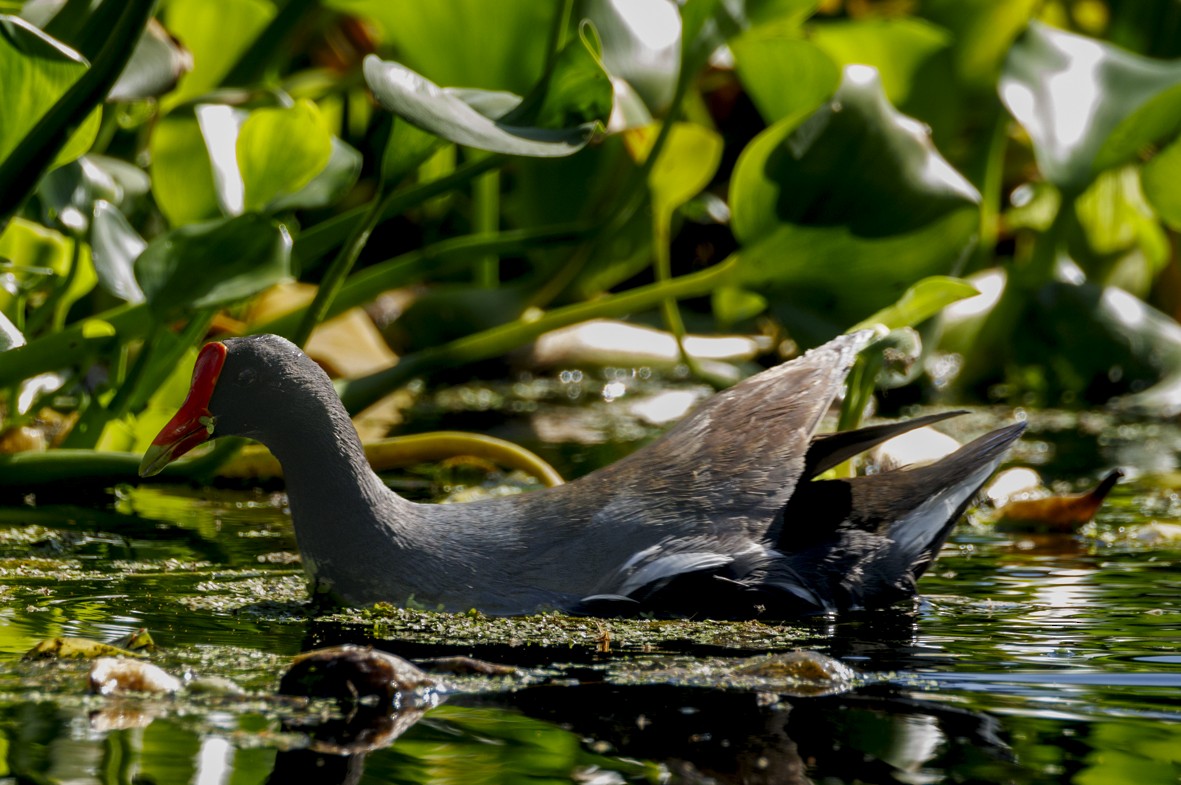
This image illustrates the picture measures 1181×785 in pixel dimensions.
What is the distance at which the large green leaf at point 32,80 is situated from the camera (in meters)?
3.10

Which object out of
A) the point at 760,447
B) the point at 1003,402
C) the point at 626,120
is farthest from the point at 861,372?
the point at 1003,402

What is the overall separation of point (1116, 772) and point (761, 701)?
1.51 feet

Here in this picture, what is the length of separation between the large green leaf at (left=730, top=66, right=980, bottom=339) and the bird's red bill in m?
1.50

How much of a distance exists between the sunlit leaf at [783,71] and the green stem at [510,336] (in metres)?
0.49

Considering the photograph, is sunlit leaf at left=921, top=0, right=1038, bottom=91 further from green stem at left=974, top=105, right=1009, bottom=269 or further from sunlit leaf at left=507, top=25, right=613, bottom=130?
sunlit leaf at left=507, top=25, right=613, bottom=130

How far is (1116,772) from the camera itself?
1.98 meters

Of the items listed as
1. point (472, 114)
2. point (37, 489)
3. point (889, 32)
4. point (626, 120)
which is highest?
point (889, 32)

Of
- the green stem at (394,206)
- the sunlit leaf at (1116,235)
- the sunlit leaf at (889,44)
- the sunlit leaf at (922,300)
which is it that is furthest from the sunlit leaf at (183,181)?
the sunlit leaf at (1116,235)

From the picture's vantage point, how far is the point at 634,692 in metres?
2.29

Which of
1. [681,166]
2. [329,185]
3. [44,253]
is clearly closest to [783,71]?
[681,166]

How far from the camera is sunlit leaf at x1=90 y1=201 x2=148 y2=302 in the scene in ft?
11.5

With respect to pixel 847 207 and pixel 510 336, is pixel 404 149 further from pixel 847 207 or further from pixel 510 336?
pixel 847 207

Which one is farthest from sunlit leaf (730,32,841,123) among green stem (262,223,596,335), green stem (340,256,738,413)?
green stem (262,223,596,335)

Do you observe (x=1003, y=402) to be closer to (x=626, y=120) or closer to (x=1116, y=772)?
(x=626, y=120)
